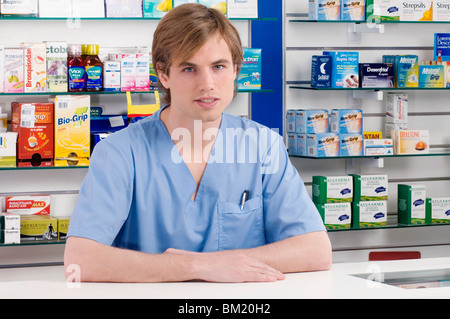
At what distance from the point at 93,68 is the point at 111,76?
0.10 metres

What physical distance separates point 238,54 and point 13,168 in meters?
1.81

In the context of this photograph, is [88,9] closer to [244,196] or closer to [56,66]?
[56,66]

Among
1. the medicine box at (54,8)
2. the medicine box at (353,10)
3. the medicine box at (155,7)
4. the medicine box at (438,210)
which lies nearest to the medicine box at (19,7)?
the medicine box at (54,8)

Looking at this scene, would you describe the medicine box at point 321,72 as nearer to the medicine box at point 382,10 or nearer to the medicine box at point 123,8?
the medicine box at point 382,10

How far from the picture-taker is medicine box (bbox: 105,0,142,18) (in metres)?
3.74

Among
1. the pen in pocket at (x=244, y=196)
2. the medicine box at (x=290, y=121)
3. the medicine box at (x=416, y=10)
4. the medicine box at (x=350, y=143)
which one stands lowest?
the pen in pocket at (x=244, y=196)

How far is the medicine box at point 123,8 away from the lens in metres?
3.74

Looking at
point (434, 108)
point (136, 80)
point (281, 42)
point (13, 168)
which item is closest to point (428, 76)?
point (434, 108)

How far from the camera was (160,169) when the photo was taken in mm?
2191

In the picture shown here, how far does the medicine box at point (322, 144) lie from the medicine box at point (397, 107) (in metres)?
0.47

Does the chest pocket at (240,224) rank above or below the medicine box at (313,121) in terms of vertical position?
below

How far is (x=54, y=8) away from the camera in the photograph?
12.2ft

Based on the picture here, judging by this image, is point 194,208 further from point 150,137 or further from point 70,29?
point 70,29

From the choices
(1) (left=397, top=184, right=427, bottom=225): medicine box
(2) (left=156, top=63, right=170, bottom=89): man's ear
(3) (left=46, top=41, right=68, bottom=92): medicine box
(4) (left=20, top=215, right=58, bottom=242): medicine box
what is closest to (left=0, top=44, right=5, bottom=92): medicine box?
(3) (left=46, top=41, right=68, bottom=92): medicine box
